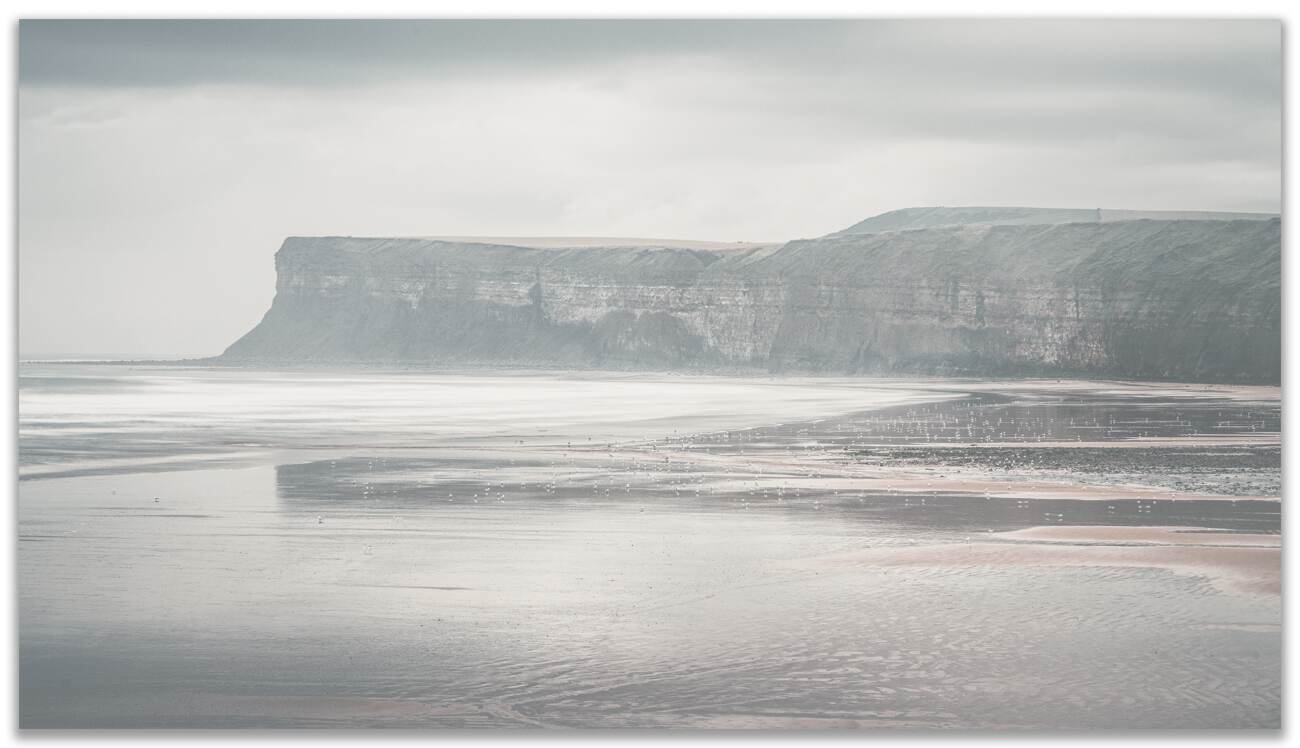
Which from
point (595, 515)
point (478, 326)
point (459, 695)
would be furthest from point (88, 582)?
point (478, 326)

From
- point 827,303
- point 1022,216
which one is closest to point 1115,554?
point 1022,216

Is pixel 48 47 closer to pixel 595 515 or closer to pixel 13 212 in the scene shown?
pixel 13 212

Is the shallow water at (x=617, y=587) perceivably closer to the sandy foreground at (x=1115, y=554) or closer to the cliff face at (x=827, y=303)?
the sandy foreground at (x=1115, y=554)

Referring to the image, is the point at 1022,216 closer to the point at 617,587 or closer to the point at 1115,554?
the point at 1115,554

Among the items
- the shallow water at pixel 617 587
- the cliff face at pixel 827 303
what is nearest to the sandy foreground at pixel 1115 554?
the shallow water at pixel 617 587

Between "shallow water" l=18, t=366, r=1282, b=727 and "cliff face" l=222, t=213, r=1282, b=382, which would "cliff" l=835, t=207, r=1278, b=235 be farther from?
"shallow water" l=18, t=366, r=1282, b=727
